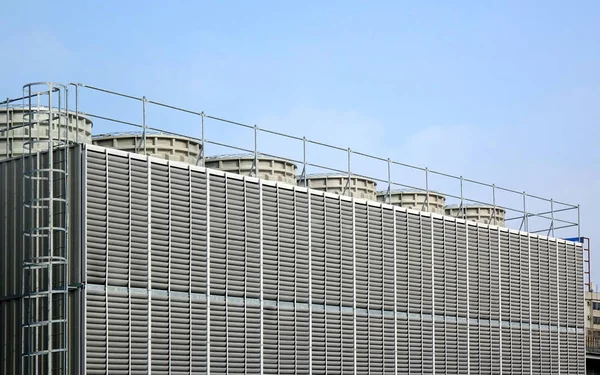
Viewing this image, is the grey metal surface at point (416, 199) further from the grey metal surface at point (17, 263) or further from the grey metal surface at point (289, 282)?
the grey metal surface at point (17, 263)

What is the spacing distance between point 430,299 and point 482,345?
16.3ft

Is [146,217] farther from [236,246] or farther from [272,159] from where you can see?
[272,159]

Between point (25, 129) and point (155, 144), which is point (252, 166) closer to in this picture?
point (155, 144)

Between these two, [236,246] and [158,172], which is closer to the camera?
[158,172]

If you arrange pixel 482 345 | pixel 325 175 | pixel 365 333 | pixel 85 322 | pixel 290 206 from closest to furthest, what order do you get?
pixel 85 322 → pixel 290 206 → pixel 365 333 → pixel 325 175 → pixel 482 345

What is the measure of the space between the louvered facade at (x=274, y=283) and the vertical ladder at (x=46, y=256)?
20.3 inches

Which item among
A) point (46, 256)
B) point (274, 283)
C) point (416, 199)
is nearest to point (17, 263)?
point (46, 256)

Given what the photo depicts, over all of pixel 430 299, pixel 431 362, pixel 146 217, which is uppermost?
pixel 146 217

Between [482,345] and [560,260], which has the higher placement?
[560,260]

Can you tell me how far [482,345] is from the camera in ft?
158

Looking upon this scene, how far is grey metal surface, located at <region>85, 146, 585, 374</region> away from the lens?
3162cm

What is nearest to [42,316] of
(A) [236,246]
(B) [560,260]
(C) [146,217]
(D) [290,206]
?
(C) [146,217]

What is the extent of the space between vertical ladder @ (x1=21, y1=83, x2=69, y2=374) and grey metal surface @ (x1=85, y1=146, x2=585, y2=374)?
85 centimetres

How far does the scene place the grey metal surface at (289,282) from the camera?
1245 inches
